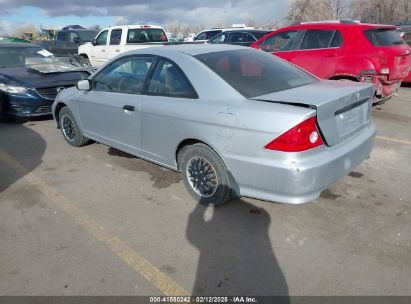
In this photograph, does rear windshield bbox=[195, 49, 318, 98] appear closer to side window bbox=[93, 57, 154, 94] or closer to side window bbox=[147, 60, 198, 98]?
side window bbox=[147, 60, 198, 98]

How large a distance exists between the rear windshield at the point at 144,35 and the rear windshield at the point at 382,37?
7656 millimetres

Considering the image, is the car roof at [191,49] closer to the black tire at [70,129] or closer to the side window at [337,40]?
the black tire at [70,129]

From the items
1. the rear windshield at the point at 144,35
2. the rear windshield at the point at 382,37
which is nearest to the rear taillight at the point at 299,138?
the rear windshield at the point at 382,37

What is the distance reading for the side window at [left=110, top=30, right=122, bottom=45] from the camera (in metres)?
12.5

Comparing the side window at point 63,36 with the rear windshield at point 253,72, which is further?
the side window at point 63,36

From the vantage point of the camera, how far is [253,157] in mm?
3207

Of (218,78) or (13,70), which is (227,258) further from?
(13,70)

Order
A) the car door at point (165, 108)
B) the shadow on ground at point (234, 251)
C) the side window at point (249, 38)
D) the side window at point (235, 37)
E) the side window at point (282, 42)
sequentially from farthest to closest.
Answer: the side window at point (235, 37) → the side window at point (249, 38) → the side window at point (282, 42) → the car door at point (165, 108) → the shadow on ground at point (234, 251)

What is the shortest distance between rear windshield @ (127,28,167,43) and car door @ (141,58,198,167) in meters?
8.89

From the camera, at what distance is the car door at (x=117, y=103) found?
14.2 feet

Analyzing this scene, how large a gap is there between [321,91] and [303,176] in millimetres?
957

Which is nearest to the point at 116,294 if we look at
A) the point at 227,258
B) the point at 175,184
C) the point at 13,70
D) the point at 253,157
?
the point at 227,258

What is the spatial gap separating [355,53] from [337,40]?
0.53m

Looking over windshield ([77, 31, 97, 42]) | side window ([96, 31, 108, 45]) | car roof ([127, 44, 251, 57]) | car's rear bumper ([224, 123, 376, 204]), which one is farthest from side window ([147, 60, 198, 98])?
windshield ([77, 31, 97, 42])
